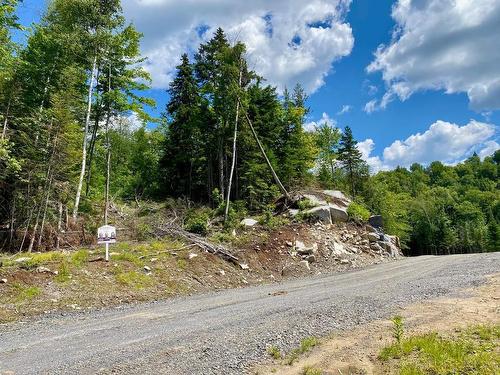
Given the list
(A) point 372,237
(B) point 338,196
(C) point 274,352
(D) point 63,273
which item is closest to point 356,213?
(A) point 372,237

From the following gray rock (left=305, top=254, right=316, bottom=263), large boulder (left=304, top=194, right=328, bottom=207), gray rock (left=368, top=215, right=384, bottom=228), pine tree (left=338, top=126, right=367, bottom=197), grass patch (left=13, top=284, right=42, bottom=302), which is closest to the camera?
grass patch (left=13, top=284, right=42, bottom=302)

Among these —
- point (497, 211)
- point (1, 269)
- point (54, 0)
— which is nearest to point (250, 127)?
point (54, 0)

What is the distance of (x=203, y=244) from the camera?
17.7 metres

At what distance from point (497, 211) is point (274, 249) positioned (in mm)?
103117

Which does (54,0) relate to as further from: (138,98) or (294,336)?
(294,336)

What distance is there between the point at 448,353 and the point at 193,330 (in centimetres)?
471

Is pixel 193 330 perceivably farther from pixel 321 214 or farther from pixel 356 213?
pixel 356 213

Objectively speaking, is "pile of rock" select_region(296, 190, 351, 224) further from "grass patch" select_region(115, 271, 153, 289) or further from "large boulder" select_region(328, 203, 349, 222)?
"grass patch" select_region(115, 271, 153, 289)

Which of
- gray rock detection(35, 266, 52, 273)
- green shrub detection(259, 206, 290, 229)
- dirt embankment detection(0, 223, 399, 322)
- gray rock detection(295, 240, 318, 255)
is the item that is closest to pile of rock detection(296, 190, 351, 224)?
dirt embankment detection(0, 223, 399, 322)

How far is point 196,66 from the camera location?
31188 millimetres

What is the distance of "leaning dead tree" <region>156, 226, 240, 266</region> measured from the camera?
57.5 ft

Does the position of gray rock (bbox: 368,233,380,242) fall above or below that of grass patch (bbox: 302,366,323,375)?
above

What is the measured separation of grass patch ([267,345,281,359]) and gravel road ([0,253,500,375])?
11 centimetres

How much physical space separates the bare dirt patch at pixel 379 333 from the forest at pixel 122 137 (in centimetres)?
1226
